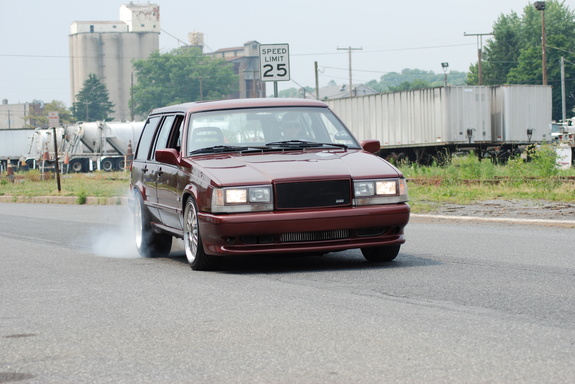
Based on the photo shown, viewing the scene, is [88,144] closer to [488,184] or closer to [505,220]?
[488,184]

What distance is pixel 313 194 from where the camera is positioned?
8766mm

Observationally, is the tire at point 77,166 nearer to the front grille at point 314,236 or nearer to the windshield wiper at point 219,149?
the windshield wiper at point 219,149

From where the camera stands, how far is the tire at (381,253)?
951cm

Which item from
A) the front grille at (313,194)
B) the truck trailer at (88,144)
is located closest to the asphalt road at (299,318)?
the front grille at (313,194)

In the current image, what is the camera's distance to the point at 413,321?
620 cm

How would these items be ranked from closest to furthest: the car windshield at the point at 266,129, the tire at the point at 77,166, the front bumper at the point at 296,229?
the front bumper at the point at 296,229
the car windshield at the point at 266,129
the tire at the point at 77,166

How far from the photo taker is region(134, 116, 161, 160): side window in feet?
38.1

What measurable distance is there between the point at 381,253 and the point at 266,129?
1.65 meters

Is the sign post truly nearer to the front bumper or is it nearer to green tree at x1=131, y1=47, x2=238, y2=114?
the front bumper

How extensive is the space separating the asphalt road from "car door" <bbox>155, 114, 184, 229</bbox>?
20.0 inches

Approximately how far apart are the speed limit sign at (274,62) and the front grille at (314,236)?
11.5m

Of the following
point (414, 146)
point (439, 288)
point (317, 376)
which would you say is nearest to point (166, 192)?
point (439, 288)

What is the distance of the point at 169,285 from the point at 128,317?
5.65 feet

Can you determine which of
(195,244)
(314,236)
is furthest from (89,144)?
(314,236)
